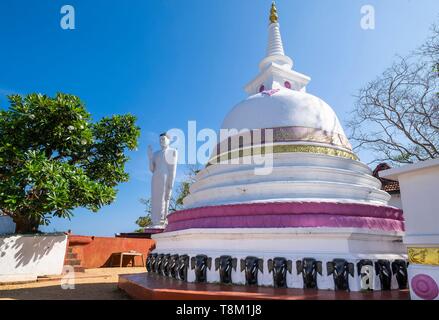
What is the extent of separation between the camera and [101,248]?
1684 cm

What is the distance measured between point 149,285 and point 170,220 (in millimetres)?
3661

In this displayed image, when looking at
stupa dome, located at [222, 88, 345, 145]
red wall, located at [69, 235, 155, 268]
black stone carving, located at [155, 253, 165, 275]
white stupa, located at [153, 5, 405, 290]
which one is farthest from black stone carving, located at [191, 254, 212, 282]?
red wall, located at [69, 235, 155, 268]

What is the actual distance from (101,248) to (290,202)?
12352 millimetres

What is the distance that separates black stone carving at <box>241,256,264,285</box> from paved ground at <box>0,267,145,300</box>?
3.45 meters

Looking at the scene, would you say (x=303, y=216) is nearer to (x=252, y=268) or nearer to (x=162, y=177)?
Result: (x=252, y=268)

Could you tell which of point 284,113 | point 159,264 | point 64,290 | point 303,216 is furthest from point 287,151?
point 64,290

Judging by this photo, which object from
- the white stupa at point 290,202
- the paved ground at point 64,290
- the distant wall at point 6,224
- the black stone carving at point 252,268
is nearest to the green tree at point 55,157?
the paved ground at point 64,290

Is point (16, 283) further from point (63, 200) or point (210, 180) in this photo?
point (210, 180)

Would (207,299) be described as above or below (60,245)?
below

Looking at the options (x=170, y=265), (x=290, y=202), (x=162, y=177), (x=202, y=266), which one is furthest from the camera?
(x=162, y=177)

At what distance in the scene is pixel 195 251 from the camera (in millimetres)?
8125

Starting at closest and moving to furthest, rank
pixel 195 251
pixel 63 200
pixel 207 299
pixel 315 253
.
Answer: pixel 207 299 < pixel 315 253 < pixel 195 251 < pixel 63 200

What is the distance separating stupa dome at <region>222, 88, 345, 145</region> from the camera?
1148 centimetres
